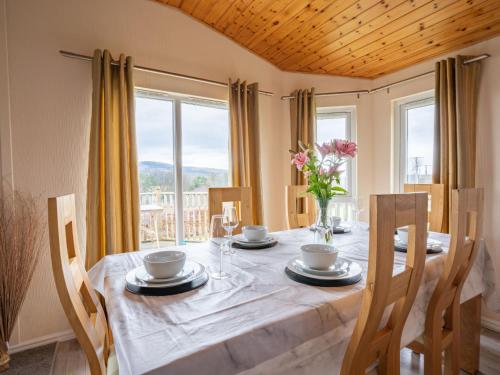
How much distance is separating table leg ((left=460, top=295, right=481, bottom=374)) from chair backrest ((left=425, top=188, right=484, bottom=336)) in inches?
16.3

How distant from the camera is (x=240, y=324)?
0.71 meters

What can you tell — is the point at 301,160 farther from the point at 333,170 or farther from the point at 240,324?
the point at 240,324

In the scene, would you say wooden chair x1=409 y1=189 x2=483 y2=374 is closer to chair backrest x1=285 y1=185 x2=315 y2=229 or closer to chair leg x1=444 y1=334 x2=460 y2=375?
chair leg x1=444 y1=334 x2=460 y2=375

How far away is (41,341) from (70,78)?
199 cm

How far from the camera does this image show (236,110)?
2.76 m

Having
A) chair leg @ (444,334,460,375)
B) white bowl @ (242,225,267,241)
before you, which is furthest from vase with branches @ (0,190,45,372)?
chair leg @ (444,334,460,375)

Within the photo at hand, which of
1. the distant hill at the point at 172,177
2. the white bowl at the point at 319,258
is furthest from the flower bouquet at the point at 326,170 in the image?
the distant hill at the point at 172,177

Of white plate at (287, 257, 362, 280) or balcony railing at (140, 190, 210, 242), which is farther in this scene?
balcony railing at (140, 190, 210, 242)

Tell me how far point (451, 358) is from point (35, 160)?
9.34 feet

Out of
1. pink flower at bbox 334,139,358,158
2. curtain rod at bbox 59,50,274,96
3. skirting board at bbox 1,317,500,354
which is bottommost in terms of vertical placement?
skirting board at bbox 1,317,500,354

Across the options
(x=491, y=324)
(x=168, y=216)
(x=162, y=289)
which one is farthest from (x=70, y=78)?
(x=491, y=324)

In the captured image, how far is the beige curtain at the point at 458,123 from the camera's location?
7.52 feet

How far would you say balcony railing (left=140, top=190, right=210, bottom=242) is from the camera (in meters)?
2.60

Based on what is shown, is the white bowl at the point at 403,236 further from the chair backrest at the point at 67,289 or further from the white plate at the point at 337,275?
the chair backrest at the point at 67,289
